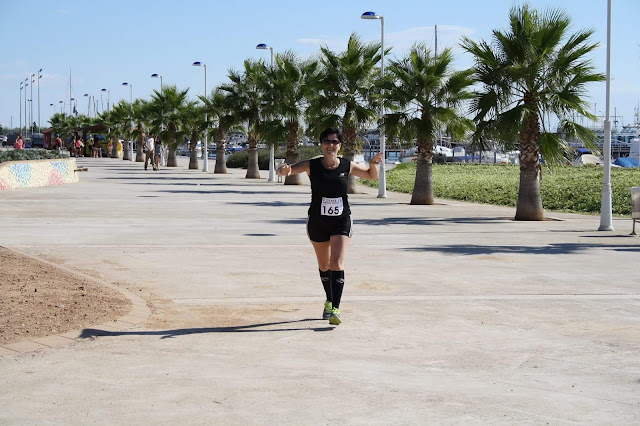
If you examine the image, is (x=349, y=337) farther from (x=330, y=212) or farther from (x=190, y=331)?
(x=190, y=331)

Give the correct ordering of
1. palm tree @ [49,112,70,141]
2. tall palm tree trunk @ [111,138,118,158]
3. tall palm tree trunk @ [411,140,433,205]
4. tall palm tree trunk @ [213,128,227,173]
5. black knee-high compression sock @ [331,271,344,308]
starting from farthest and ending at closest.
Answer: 1. palm tree @ [49,112,70,141]
2. tall palm tree trunk @ [111,138,118,158]
3. tall palm tree trunk @ [213,128,227,173]
4. tall palm tree trunk @ [411,140,433,205]
5. black knee-high compression sock @ [331,271,344,308]

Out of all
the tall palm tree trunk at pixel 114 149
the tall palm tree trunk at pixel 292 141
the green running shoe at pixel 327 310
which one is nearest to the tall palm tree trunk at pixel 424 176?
the tall palm tree trunk at pixel 292 141

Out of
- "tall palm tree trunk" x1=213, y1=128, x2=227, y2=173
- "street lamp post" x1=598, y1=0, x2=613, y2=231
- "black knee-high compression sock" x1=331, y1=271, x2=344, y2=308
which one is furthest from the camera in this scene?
"tall palm tree trunk" x1=213, y1=128, x2=227, y2=173

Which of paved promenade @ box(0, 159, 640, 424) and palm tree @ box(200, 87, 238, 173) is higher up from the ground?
palm tree @ box(200, 87, 238, 173)

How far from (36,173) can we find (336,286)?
1084 inches

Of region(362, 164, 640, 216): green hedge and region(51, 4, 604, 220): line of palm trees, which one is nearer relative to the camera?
region(51, 4, 604, 220): line of palm trees

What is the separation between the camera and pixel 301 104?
36.8 m

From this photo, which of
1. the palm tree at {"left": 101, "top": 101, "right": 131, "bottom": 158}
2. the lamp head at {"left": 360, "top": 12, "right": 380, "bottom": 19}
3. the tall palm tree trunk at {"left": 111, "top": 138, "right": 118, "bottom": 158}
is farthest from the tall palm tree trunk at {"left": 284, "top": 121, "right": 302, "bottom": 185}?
the tall palm tree trunk at {"left": 111, "top": 138, "right": 118, "bottom": 158}

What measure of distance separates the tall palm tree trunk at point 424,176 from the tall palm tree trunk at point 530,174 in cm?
539

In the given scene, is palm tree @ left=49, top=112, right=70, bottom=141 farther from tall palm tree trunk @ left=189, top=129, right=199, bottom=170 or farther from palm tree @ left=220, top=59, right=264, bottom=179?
palm tree @ left=220, top=59, right=264, bottom=179

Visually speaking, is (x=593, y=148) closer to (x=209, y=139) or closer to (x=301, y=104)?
(x=301, y=104)

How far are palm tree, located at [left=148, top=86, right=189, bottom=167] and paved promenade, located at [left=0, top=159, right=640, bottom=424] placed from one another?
1761 inches

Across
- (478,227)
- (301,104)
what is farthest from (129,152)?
(478,227)

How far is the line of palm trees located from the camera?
1989 centimetres
